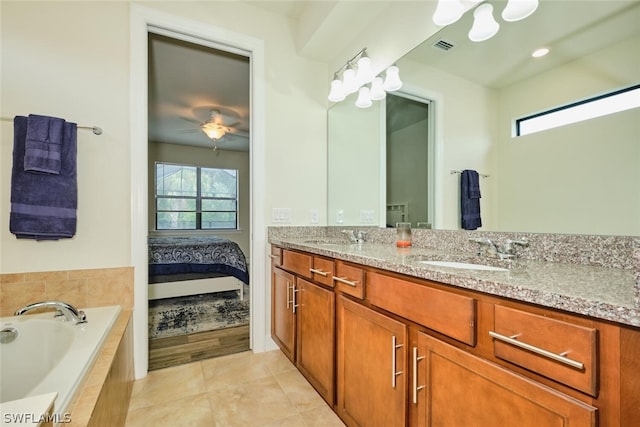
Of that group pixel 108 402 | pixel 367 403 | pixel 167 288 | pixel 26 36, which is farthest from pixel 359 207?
pixel 167 288

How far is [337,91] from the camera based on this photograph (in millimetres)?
2229

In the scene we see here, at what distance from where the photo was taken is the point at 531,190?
1.17 m

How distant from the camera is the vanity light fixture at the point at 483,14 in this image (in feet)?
3.76

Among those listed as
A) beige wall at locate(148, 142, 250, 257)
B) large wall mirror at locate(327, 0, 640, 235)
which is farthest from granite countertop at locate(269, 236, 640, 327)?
beige wall at locate(148, 142, 250, 257)

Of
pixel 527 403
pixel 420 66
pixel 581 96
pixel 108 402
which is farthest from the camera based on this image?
pixel 420 66

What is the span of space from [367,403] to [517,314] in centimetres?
76

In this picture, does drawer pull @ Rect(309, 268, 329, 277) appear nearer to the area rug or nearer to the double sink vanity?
the double sink vanity

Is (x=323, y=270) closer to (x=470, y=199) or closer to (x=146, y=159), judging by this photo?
(x=470, y=199)

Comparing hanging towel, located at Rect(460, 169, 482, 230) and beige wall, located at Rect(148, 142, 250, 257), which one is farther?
beige wall, located at Rect(148, 142, 250, 257)

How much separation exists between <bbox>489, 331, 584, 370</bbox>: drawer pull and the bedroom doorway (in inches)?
78.1

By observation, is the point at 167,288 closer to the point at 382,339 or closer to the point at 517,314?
the point at 382,339

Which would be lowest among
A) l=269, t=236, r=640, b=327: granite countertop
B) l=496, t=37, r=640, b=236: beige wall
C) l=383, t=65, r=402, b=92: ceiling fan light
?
l=269, t=236, r=640, b=327: granite countertop

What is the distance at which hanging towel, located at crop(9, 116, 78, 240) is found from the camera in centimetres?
155

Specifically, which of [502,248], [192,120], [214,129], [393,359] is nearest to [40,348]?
[393,359]
